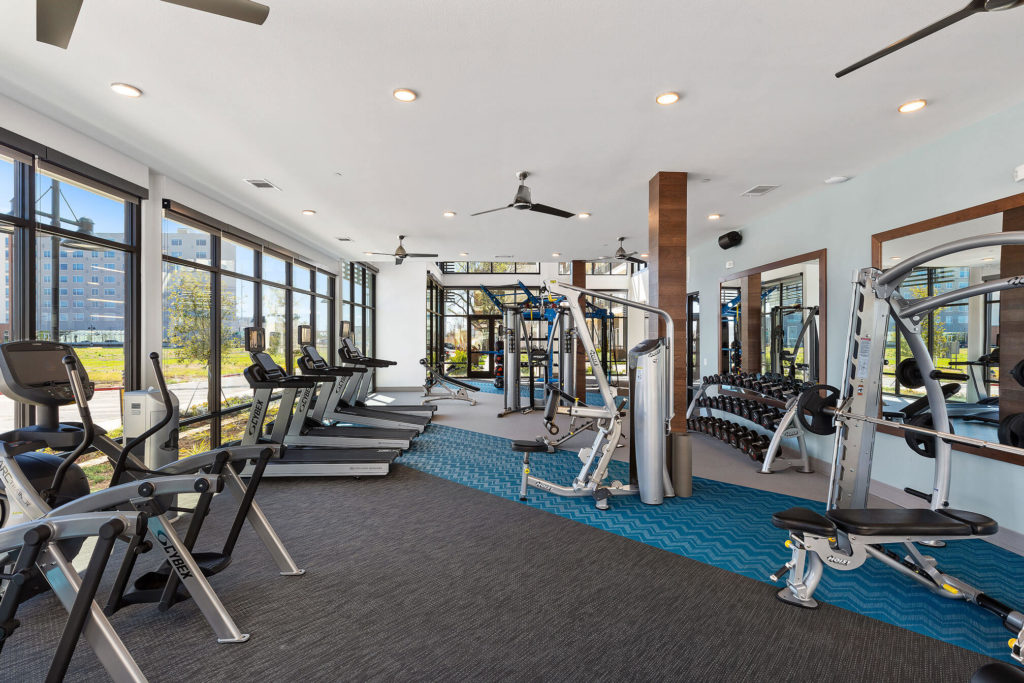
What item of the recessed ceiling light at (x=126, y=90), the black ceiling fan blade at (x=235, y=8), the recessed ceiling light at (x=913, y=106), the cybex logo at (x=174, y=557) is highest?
the recessed ceiling light at (x=126, y=90)

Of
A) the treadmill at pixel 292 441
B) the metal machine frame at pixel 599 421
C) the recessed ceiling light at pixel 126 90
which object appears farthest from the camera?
the treadmill at pixel 292 441

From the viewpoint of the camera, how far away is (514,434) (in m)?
7.00

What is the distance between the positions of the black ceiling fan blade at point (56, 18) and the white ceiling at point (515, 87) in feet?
2.06

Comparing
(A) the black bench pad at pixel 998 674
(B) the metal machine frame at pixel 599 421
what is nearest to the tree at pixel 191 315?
(B) the metal machine frame at pixel 599 421

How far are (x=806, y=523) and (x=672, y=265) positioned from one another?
2.69 metres

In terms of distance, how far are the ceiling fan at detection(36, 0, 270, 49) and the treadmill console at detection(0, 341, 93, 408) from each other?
142 centimetres

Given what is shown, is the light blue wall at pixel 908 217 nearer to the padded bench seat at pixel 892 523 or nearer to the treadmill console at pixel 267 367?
the padded bench seat at pixel 892 523

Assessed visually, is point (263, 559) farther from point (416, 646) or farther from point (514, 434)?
point (514, 434)

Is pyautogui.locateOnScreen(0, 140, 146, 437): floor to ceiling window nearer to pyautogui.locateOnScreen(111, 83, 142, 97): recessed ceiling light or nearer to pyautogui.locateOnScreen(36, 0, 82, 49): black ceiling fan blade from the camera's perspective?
pyautogui.locateOnScreen(111, 83, 142, 97): recessed ceiling light

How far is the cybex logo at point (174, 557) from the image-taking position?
2168mm

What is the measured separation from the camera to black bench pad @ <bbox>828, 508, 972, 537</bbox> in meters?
2.30

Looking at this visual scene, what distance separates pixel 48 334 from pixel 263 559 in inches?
98.8

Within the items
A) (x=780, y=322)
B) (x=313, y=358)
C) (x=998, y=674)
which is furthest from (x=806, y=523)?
(x=313, y=358)

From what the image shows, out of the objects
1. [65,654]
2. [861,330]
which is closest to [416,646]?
[65,654]
